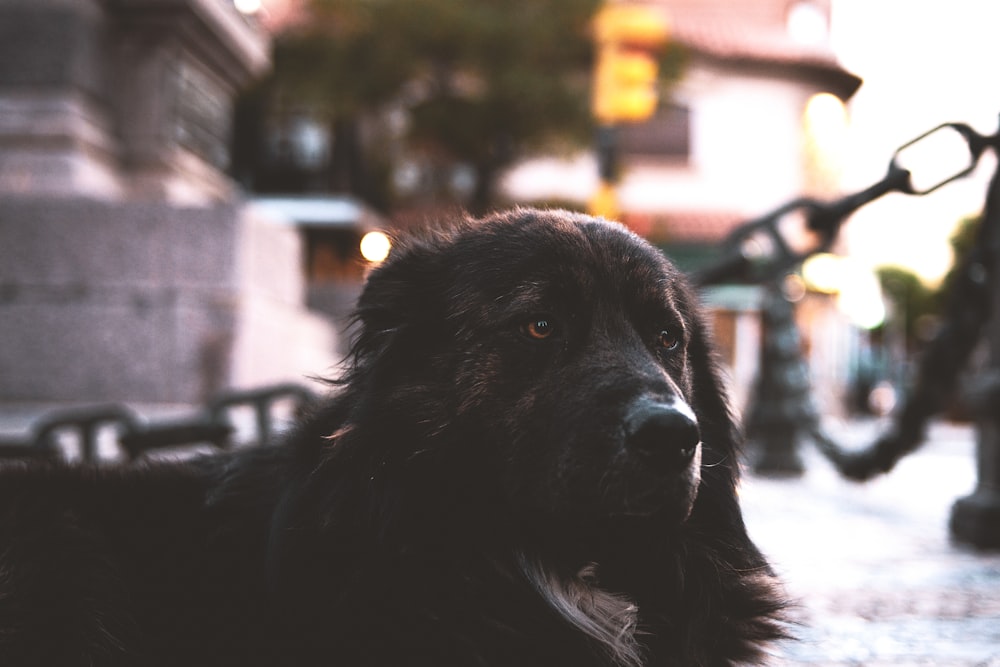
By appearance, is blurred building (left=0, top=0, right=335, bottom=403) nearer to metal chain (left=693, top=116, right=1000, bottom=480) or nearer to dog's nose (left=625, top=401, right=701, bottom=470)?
metal chain (left=693, top=116, right=1000, bottom=480)

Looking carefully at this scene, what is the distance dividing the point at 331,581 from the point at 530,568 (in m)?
0.44

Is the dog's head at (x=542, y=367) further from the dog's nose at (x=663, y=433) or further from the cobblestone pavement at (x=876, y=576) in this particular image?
the cobblestone pavement at (x=876, y=576)

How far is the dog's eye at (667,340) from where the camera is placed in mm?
2357

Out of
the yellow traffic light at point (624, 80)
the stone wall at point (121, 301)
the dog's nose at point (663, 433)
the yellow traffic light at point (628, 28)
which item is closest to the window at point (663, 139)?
the yellow traffic light at point (628, 28)

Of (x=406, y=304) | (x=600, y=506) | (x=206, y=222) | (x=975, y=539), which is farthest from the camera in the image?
(x=206, y=222)

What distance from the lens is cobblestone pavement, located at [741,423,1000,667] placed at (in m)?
2.62

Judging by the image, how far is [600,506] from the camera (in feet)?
6.41

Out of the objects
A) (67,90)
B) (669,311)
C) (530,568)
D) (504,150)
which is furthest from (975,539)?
(504,150)

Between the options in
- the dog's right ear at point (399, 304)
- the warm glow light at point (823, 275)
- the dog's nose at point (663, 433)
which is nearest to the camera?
the dog's nose at point (663, 433)

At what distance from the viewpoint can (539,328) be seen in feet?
7.19

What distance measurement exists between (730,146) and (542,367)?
27.1 meters

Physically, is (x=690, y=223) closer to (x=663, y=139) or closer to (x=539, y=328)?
(x=663, y=139)

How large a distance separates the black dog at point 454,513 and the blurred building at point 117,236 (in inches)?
178

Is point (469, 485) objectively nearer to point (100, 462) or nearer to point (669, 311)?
point (669, 311)
